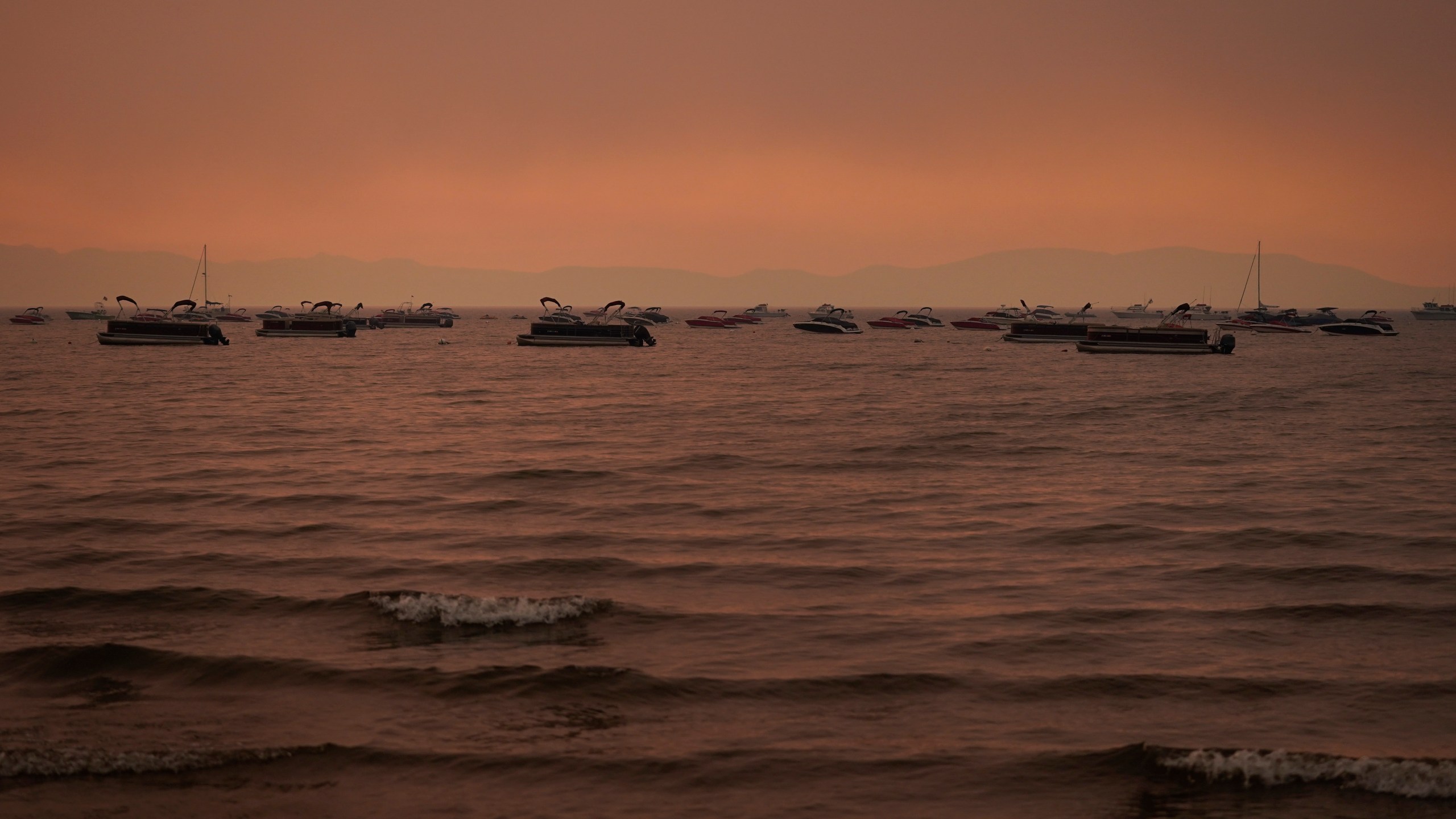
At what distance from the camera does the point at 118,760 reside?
10.6m

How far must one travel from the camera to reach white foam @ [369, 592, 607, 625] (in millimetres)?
15586

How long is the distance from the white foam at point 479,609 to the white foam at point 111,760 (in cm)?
470

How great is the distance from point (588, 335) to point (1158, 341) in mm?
56155

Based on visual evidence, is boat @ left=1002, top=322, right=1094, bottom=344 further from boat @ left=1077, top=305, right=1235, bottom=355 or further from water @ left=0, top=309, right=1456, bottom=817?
water @ left=0, top=309, right=1456, bottom=817

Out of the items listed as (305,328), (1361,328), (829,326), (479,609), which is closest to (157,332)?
(305,328)

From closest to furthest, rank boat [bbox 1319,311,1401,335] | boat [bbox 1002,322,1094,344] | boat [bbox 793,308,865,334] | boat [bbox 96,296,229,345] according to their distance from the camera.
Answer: boat [bbox 96,296,229,345] < boat [bbox 1002,322,1094,344] < boat [bbox 1319,311,1401,335] < boat [bbox 793,308,865,334]

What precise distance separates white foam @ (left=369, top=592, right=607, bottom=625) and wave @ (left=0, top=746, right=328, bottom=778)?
463cm

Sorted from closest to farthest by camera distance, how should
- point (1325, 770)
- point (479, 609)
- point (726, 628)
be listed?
point (1325, 770), point (726, 628), point (479, 609)

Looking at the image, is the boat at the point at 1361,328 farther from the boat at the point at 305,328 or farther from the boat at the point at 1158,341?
the boat at the point at 305,328

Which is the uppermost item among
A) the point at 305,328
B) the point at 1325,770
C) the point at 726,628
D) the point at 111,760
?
the point at 305,328

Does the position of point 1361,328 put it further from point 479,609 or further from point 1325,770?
point 1325,770

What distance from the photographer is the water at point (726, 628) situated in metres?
10.4

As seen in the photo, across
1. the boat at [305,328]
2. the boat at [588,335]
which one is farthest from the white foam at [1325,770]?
the boat at [305,328]

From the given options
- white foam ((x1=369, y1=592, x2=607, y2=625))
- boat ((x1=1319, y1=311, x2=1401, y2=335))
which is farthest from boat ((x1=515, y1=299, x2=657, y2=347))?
boat ((x1=1319, y1=311, x2=1401, y2=335))
